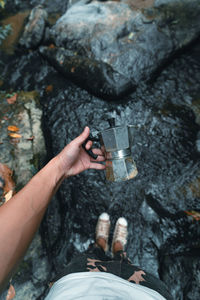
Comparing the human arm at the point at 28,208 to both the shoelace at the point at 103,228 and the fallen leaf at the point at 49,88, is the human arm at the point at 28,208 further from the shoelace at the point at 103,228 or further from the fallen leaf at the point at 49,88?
the fallen leaf at the point at 49,88

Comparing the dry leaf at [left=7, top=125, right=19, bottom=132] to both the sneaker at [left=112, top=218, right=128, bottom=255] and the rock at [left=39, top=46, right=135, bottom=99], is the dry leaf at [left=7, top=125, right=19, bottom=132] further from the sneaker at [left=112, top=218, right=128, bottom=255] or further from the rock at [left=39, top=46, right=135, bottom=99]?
the sneaker at [left=112, top=218, right=128, bottom=255]

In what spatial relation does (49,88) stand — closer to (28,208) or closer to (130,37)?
(130,37)

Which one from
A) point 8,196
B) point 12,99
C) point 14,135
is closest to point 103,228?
point 8,196

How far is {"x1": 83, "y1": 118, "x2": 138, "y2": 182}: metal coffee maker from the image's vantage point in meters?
1.78

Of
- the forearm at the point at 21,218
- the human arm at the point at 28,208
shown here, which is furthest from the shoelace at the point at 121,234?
the forearm at the point at 21,218

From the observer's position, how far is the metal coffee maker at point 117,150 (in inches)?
70.1

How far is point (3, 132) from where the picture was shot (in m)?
2.95

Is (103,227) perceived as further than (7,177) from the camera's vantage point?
Yes

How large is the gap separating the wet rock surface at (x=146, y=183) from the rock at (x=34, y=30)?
46.3 inches

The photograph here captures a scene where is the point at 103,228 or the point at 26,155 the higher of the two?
the point at 26,155

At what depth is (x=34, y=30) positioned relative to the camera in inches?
172

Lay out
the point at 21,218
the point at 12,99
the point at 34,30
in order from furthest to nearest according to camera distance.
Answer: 1. the point at 34,30
2. the point at 12,99
3. the point at 21,218

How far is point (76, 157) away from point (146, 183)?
50.6 inches

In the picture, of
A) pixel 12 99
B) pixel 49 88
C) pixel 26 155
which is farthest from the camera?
pixel 49 88
